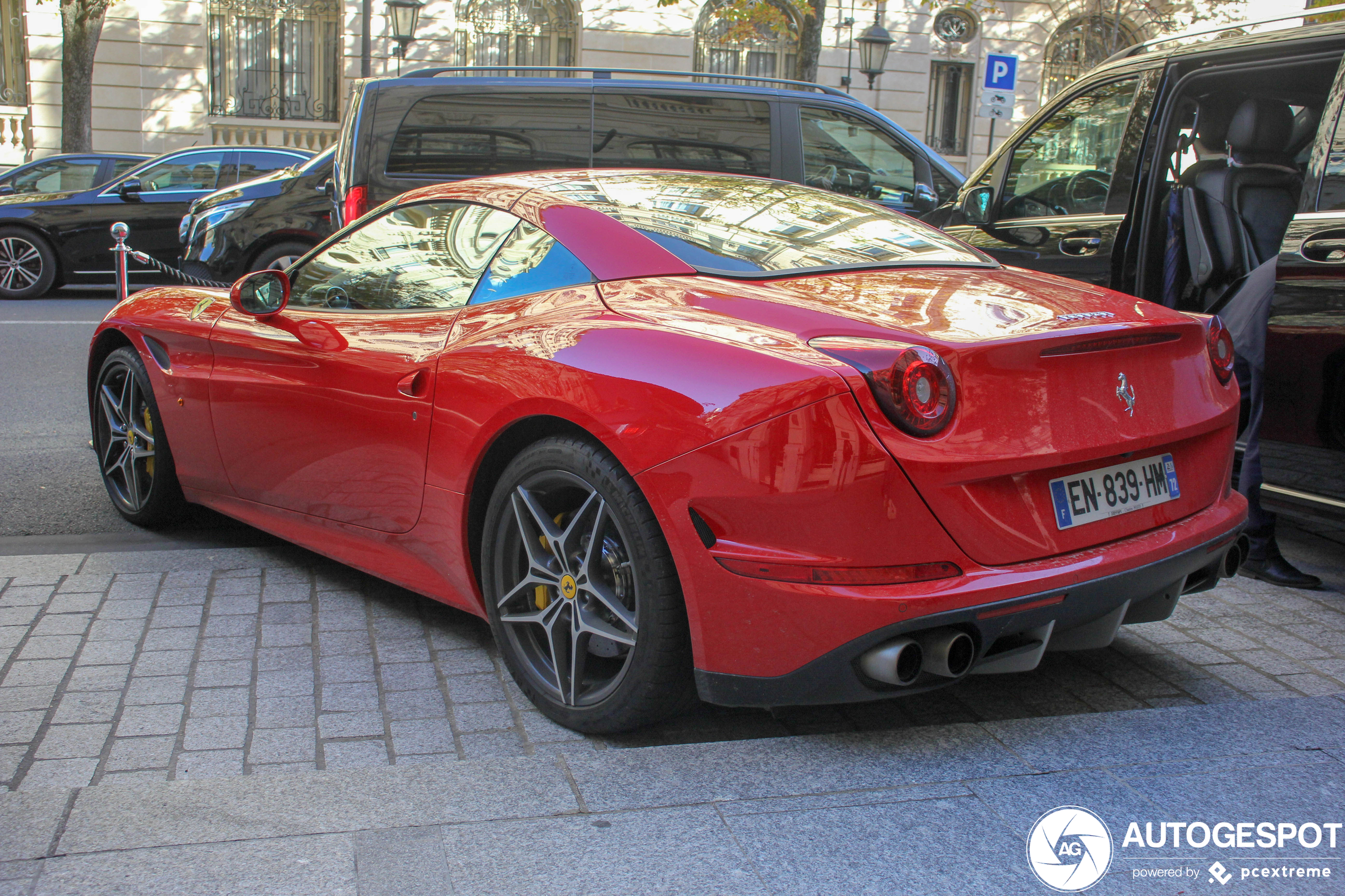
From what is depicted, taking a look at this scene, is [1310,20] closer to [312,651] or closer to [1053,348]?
[1053,348]

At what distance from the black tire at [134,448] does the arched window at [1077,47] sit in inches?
1050

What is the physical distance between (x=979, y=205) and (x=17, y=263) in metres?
11.4

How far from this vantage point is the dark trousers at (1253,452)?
4.21 m

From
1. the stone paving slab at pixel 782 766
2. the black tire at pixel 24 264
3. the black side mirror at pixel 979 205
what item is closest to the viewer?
the stone paving slab at pixel 782 766

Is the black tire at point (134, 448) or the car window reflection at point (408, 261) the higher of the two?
the car window reflection at point (408, 261)

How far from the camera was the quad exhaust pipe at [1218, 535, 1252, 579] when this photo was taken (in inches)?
123

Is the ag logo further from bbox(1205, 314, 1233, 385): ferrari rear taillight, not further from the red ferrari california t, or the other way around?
bbox(1205, 314, 1233, 385): ferrari rear taillight

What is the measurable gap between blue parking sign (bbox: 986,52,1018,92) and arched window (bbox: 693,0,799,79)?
13612mm

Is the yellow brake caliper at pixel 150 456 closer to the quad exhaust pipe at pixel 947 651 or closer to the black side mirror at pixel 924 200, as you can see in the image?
the quad exhaust pipe at pixel 947 651

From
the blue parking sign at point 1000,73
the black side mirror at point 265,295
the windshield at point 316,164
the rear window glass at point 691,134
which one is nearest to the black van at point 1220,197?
the rear window glass at point 691,134

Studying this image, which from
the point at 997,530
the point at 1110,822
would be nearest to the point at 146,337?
the point at 997,530

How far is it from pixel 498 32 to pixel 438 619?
24304 mm

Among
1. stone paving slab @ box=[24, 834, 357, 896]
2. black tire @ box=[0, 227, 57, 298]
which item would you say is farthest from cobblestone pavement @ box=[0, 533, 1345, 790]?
black tire @ box=[0, 227, 57, 298]

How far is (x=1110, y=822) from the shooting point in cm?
247
